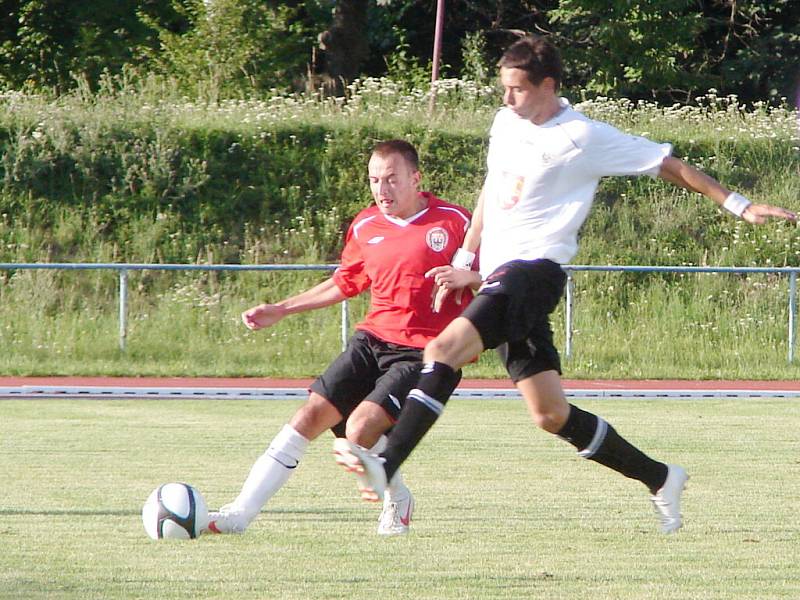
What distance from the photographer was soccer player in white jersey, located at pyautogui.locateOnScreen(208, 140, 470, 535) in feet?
Result: 20.1

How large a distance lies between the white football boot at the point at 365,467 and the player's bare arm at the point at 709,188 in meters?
1.58

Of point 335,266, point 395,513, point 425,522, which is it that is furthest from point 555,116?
point 335,266

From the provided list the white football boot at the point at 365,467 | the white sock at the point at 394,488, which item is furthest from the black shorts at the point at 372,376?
the white football boot at the point at 365,467

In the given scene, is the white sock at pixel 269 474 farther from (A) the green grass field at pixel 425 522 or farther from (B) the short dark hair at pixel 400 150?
(B) the short dark hair at pixel 400 150

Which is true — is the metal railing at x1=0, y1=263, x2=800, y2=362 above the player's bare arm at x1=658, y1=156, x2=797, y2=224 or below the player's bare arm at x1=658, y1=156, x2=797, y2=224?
below

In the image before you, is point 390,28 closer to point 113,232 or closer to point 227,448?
point 113,232

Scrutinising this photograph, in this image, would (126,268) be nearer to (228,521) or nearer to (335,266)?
(335,266)

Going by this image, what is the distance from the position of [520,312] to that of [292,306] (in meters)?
1.23

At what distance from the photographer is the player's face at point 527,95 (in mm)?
6023

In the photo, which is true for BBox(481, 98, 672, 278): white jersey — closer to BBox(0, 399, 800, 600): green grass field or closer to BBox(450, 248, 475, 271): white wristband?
BBox(450, 248, 475, 271): white wristband

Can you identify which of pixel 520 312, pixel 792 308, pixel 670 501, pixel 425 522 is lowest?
pixel 792 308

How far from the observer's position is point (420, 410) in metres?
5.59

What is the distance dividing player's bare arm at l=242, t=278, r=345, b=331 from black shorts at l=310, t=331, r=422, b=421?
0.37 meters

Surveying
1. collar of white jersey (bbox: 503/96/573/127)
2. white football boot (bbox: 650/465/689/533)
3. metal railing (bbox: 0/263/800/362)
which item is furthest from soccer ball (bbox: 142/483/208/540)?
metal railing (bbox: 0/263/800/362)
